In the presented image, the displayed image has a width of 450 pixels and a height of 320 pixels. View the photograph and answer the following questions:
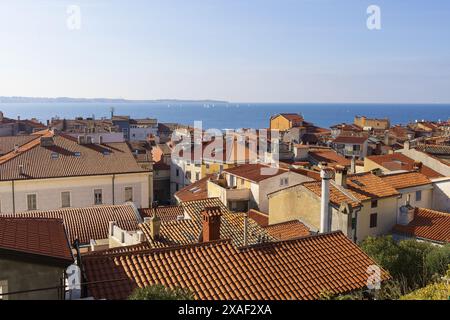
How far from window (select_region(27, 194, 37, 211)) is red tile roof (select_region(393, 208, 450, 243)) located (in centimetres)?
1951

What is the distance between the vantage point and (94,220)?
20422mm

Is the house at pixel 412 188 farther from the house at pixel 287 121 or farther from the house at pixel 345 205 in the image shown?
the house at pixel 287 121

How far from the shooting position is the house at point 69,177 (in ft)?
92.2

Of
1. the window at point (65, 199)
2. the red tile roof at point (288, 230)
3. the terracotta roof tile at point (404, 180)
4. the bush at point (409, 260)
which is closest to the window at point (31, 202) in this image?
the window at point (65, 199)

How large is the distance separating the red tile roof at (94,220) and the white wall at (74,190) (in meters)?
7.24

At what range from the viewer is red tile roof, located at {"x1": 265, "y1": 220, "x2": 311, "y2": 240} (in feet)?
59.6

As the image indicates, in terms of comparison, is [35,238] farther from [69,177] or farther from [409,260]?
[69,177]

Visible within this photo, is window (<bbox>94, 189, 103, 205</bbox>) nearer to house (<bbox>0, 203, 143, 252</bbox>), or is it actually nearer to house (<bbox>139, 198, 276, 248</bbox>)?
house (<bbox>0, 203, 143, 252</bbox>)

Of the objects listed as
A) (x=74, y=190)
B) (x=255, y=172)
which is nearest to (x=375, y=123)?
(x=255, y=172)

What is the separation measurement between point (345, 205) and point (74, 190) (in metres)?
17.3

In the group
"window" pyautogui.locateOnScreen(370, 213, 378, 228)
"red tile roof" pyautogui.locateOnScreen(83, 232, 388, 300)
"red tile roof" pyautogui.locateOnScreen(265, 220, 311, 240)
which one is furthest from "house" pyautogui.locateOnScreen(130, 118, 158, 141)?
"red tile roof" pyautogui.locateOnScreen(83, 232, 388, 300)
